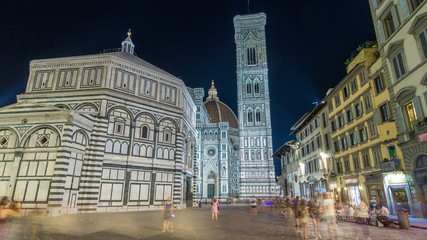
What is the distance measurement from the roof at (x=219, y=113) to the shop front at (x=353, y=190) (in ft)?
232

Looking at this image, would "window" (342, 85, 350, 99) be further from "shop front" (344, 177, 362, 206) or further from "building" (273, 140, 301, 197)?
"building" (273, 140, 301, 197)

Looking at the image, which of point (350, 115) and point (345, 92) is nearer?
point (350, 115)

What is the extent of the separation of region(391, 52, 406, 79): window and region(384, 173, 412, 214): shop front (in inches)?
272

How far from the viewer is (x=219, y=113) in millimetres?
97000

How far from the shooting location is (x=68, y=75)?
90.0 ft

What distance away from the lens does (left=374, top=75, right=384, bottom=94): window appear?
778 inches

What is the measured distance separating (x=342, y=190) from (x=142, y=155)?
70.1 ft

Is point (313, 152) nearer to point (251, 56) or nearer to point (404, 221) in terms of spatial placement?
point (404, 221)

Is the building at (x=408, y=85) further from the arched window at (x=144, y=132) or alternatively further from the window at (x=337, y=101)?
the arched window at (x=144, y=132)

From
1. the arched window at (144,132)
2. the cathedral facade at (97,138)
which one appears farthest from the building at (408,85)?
the arched window at (144,132)

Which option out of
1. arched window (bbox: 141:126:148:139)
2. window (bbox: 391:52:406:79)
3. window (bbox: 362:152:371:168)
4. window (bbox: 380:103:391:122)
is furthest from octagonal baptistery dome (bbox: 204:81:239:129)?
window (bbox: 391:52:406:79)

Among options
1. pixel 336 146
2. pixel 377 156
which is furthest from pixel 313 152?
pixel 377 156

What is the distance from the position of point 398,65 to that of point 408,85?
72.7 inches

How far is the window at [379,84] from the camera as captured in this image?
1977 cm
